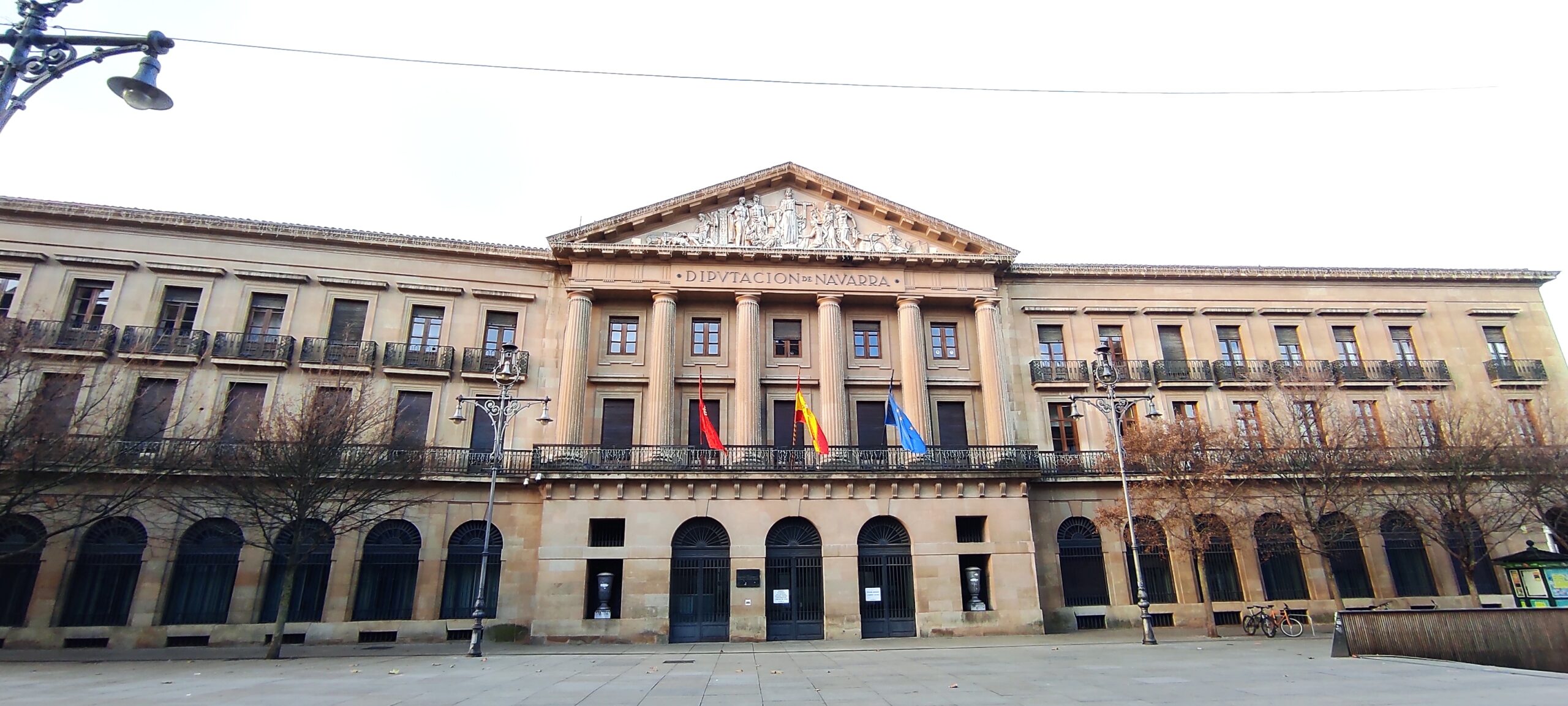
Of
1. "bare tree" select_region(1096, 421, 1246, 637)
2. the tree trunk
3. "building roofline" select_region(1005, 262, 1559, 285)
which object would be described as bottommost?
the tree trunk

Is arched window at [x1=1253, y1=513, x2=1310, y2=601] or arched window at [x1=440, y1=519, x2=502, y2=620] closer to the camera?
arched window at [x1=440, y1=519, x2=502, y2=620]

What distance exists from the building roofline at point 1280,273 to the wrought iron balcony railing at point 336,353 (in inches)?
953

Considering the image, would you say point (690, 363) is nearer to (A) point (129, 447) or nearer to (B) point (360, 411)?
(B) point (360, 411)

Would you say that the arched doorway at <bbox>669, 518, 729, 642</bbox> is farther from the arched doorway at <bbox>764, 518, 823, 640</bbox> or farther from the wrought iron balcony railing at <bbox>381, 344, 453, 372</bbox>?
the wrought iron balcony railing at <bbox>381, 344, 453, 372</bbox>

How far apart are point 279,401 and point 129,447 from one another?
3993mm

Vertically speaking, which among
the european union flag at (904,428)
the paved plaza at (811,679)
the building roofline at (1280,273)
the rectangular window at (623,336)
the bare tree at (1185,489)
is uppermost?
the building roofline at (1280,273)

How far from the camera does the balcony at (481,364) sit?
2616 cm

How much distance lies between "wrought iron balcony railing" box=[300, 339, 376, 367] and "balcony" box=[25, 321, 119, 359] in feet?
18.4

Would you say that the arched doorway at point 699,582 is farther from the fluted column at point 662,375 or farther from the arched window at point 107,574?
the arched window at point 107,574

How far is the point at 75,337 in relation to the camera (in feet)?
78.7

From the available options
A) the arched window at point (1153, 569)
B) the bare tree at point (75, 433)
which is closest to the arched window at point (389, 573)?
the bare tree at point (75, 433)

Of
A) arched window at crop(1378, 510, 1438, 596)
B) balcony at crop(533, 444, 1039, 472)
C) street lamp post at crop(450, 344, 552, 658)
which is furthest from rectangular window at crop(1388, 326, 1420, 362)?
street lamp post at crop(450, 344, 552, 658)

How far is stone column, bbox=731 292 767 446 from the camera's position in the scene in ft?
84.3

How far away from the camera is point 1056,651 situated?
58.5 feet
